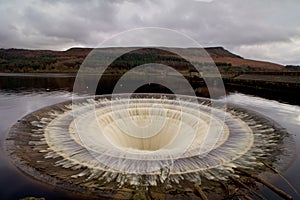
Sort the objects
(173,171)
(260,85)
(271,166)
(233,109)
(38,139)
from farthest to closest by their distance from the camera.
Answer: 1. (260,85)
2. (233,109)
3. (38,139)
4. (271,166)
5. (173,171)

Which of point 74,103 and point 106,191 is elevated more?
point 74,103

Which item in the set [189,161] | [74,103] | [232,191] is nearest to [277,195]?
[232,191]

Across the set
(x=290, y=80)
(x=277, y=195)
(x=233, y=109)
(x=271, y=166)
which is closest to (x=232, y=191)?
(x=277, y=195)

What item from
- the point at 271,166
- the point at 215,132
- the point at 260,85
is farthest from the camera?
the point at 260,85

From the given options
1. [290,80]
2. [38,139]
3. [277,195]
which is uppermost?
[290,80]

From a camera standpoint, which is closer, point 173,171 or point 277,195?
point 277,195

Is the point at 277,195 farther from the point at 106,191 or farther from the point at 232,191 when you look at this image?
the point at 106,191
